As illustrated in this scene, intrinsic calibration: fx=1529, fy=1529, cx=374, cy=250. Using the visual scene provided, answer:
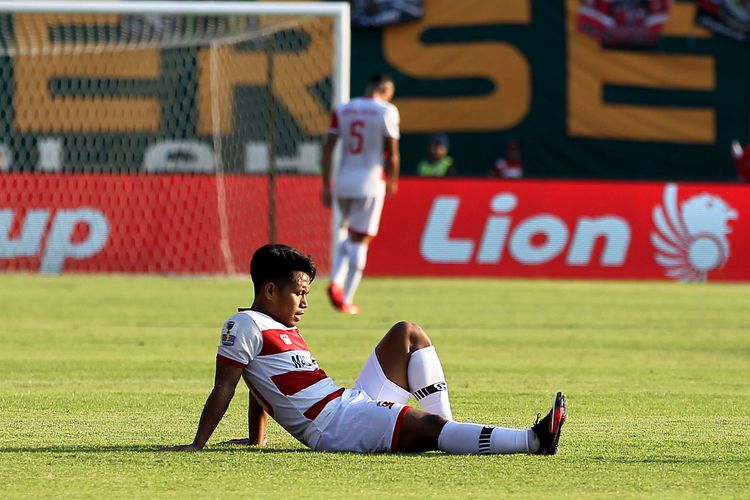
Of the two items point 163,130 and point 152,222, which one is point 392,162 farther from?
point 163,130

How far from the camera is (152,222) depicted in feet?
64.6

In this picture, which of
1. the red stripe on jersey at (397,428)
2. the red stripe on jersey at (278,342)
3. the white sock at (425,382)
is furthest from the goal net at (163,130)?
the red stripe on jersey at (397,428)

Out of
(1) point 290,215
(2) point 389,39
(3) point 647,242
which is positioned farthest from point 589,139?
(1) point 290,215

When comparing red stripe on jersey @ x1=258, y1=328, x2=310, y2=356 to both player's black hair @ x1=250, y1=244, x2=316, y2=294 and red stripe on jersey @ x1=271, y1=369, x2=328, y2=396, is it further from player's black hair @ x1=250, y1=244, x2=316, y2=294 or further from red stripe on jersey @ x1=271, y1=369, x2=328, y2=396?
player's black hair @ x1=250, y1=244, x2=316, y2=294

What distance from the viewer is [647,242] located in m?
20.4

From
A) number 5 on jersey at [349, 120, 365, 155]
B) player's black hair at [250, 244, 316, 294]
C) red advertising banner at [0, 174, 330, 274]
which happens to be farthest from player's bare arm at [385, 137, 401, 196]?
player's black hair at [250, 244, 316, 294]

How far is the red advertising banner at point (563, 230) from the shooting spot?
2017 centimetres

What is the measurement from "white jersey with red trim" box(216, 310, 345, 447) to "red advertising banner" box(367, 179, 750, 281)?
13.9 m

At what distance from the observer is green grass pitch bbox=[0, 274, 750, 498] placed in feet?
18.3

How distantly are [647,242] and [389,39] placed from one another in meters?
9.21

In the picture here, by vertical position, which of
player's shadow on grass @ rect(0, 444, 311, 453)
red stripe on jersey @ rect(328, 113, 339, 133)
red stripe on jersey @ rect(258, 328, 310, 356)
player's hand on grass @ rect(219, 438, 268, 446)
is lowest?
red stripe on jersey @ rect(328, 113, 339, 133)

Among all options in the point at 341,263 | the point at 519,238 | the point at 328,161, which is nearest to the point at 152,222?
the point at 519,238

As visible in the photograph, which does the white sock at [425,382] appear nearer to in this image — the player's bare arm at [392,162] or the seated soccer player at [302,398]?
the seated soccer player at [302,398]

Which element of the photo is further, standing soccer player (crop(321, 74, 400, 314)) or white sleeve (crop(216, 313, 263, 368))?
standing soccer player (crop(321, 74, 400, 314))
